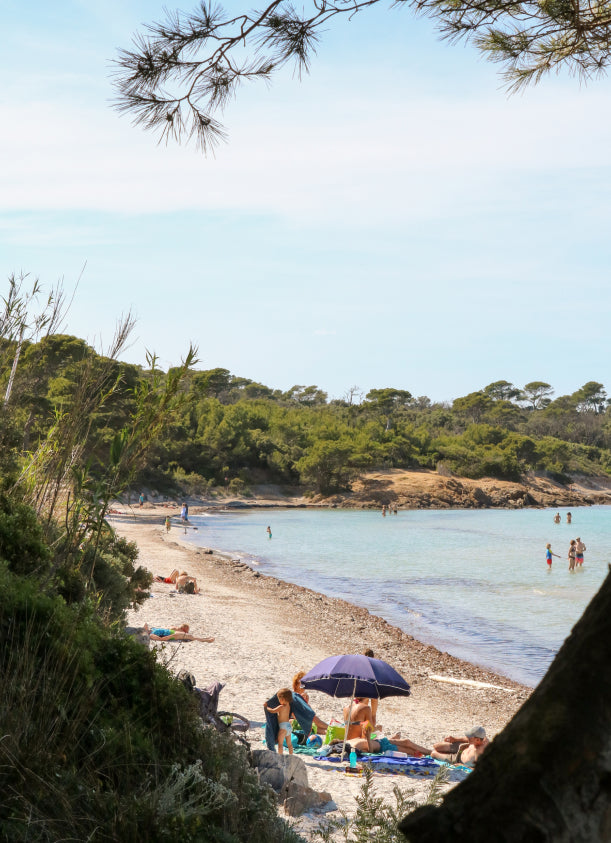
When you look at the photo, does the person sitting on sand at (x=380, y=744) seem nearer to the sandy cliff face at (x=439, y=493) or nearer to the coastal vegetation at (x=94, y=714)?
the coastal vegetation at (x=94, y=714)

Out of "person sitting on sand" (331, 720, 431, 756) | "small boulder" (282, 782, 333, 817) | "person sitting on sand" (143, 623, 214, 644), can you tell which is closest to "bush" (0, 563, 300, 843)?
"small boulder" (282, 782, 333, 817)

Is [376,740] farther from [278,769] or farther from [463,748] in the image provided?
[278,769]

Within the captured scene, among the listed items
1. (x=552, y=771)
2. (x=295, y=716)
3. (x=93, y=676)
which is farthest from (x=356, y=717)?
(x=552, y=771)

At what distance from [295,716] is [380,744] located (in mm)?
927

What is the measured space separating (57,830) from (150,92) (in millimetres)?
3828

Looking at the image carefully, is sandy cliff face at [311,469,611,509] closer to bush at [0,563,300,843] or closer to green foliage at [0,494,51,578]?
green foliage at [0,494,51,578]

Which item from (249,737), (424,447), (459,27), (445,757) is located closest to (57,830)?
(459,27)

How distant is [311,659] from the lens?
1226 cm

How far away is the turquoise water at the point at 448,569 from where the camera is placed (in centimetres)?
1639

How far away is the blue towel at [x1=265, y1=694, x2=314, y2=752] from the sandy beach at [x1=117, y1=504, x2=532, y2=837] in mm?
222

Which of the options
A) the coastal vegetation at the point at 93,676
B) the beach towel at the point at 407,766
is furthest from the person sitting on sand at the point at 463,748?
the coastal vegetation at the point at 93,676

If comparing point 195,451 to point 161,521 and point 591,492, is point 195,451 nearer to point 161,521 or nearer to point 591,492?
point 161,521

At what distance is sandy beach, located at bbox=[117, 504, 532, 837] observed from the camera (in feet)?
28.5

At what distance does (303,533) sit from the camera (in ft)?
136
